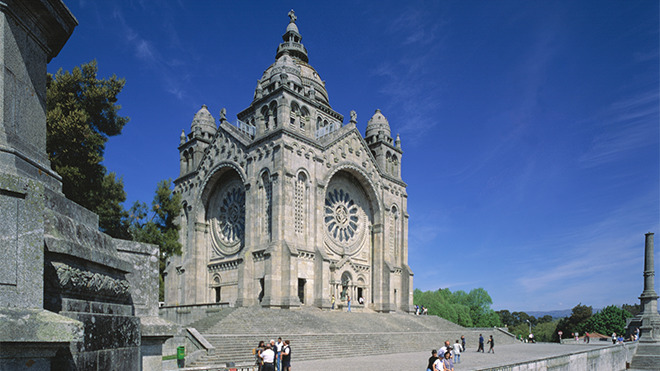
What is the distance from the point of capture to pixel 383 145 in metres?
44.8

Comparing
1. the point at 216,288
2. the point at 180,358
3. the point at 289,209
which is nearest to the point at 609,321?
the point at 289,209

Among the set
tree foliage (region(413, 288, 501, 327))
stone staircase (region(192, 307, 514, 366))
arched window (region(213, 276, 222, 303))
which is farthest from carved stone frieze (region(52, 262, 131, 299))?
tree foliage (region(413, 288, 501, 327))

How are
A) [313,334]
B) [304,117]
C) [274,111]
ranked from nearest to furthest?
[313,334]
[274,111]
[304,117]

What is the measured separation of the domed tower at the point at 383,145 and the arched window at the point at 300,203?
1169 cm

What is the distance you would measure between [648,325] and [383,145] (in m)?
25.0

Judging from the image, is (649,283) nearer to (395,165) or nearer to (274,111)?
(395,165)

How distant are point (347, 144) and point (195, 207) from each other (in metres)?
14.3

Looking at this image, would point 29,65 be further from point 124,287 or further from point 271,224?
point 271,224

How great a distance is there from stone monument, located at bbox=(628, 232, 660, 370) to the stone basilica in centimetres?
1740

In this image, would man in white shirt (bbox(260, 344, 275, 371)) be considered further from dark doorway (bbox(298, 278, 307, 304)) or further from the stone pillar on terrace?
dark doorway (bbox(298, 278, 307, 304))

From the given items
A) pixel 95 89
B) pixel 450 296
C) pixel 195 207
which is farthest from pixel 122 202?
pixel 450 296

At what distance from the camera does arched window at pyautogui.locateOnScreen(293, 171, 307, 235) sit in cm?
3386

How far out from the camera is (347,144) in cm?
3984

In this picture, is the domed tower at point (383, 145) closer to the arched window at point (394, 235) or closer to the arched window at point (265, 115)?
the arched window at point (394, 235)
